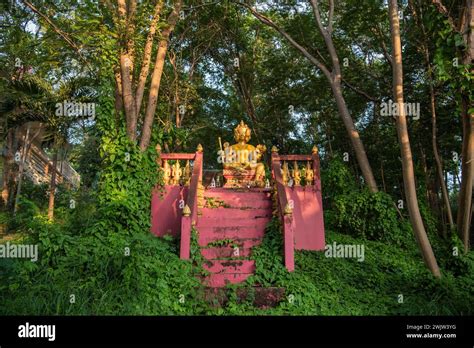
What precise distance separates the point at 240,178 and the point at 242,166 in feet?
1.34

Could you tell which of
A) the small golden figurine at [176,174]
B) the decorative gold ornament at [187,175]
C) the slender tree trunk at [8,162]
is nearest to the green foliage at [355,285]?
the decorative gold ornament at [187,175]

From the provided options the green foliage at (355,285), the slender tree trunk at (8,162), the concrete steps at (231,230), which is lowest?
the green foliage at (355,285)

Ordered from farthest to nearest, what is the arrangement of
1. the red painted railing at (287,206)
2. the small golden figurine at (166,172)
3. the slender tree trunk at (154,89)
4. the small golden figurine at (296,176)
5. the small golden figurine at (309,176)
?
the small golden figurine at (309,176)
the small golden figurine at (296,176)
the small golden figurine at (166,172)
the slender tree trunk at (154,89)
the red painted railing at (287,206)

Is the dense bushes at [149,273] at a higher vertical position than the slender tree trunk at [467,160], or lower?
lower

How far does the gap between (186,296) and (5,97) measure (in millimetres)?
9923

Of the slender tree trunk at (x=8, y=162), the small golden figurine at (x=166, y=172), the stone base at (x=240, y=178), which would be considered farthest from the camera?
the slender tree trunk at (x=8, y=162)

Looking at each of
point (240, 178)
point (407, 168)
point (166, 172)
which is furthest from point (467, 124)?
point (166, 172)

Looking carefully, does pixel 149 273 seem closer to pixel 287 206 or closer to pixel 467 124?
pixel 287 206

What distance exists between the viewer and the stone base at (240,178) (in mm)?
12156

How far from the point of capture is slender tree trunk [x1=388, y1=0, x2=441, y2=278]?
23.8 ft

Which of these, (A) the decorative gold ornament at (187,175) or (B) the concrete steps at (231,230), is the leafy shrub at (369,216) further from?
(A) the decorative gold ornament at (187,175)

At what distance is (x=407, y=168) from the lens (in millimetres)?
7305
